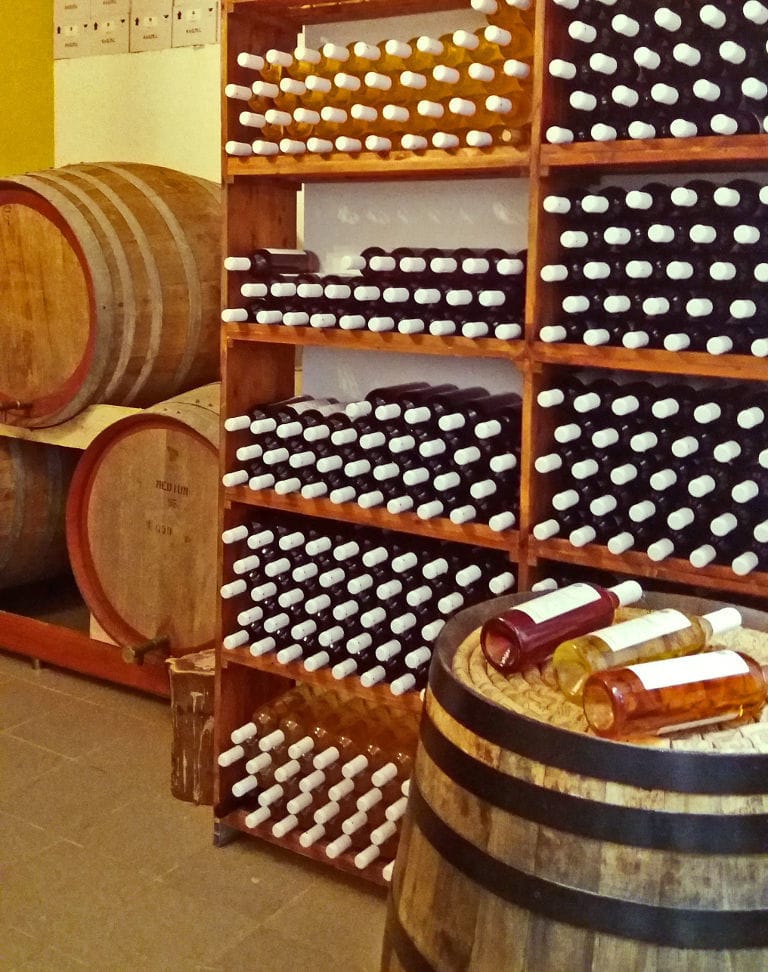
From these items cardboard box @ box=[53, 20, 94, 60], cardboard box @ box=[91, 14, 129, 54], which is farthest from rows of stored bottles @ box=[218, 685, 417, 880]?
cardboard box @ box=[53, 20, 94, 60]

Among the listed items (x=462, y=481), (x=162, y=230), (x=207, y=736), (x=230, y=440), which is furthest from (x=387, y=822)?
(x=162, y=230)

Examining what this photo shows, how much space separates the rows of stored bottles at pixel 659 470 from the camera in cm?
208

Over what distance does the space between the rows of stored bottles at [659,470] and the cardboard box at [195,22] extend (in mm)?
2295

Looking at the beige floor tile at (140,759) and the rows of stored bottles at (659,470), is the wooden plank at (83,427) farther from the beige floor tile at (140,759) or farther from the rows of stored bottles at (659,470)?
the rows of stored bottles at (659,470)

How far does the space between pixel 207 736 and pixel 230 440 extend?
841mm

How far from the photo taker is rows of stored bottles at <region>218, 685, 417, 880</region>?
2.62m

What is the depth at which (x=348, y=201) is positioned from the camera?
9.64ft

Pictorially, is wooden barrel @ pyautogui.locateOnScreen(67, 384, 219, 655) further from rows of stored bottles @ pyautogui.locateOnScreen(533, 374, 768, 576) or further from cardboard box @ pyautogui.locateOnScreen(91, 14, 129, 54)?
cardboard box @ pyautogui.locateOnScreen(91, 14, 129, 54)

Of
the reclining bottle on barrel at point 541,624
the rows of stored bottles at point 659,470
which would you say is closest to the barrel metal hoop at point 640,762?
the reclining bottle on barrel at point 541,624

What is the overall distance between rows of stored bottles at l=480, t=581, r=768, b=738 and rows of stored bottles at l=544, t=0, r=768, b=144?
91 centimetres

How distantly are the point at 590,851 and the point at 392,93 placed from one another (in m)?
1.78

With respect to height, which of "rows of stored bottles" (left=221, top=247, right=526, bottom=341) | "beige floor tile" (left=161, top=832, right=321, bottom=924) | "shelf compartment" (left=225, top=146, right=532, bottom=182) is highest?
"shelf compartment" (left=225, top=146, right=532, bottom=182)

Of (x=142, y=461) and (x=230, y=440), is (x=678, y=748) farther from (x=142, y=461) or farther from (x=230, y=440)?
(x=142, y=461)

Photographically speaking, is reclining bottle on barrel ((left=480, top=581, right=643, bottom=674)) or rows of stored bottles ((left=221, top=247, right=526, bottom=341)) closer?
reclining bottle on barrel ((left=480, top=581, right=643, bottom=674))
